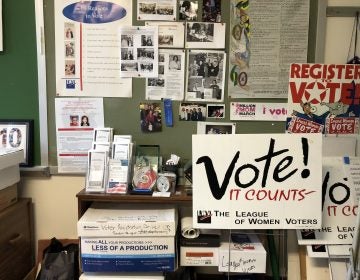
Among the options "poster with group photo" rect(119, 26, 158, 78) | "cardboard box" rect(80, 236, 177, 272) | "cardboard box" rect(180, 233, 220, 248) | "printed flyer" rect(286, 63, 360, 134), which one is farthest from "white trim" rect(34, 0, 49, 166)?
"printed flyer" rect(286, 63, 360, 134)

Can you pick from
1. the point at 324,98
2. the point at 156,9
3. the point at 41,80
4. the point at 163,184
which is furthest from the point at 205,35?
the point at 41,80

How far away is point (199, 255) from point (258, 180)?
1.52 feet

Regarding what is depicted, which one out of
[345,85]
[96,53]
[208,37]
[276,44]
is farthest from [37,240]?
[345,85]

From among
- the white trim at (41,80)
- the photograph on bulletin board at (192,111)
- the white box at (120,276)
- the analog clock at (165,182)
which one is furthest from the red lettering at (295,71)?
the white trim at (41,80)

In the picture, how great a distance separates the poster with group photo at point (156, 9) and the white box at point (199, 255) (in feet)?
3.73

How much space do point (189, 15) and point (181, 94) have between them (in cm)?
40

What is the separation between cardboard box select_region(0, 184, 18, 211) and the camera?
1718 millimetres

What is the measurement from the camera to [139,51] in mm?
1797

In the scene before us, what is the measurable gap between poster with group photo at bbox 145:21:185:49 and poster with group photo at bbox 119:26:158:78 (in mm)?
26

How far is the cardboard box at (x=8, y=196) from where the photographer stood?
1718mm

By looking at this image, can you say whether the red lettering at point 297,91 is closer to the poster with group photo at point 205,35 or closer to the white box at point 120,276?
the poster with group photo at point 205,35

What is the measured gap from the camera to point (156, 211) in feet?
5.50

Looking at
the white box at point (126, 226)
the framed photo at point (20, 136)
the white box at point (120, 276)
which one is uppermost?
the framed photo at point (20, 136)

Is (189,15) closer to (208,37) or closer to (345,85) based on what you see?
(208,37)
